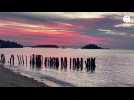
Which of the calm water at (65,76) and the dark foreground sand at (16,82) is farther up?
the dark foreground sand at (16,82)

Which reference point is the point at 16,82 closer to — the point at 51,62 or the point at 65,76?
the point at 51,62

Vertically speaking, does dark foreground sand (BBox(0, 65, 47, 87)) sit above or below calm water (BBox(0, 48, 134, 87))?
above

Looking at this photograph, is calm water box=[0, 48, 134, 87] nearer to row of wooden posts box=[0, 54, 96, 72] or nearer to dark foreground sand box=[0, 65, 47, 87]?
row of wooden posts box=[0, 54, 96, 72]

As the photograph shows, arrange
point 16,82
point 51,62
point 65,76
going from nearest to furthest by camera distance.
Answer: point 16,82, point 51,62, point 65,76

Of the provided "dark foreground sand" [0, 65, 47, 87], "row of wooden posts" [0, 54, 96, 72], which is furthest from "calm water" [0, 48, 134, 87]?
"dark foreground sand" [0, 65, 47, 87]

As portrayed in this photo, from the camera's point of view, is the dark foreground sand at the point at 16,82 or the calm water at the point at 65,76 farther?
the calm water at the point at 65,76

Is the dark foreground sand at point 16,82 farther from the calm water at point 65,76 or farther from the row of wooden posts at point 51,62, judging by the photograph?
the calm water at point 65,76

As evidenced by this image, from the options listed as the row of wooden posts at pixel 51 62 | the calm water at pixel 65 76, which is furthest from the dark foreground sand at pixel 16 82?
the calm water at pixel 65 76

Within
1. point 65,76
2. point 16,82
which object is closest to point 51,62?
point 65,76

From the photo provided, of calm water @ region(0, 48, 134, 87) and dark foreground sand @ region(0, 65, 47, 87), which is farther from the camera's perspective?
calm water @ region(0, 48, 134, 87)
